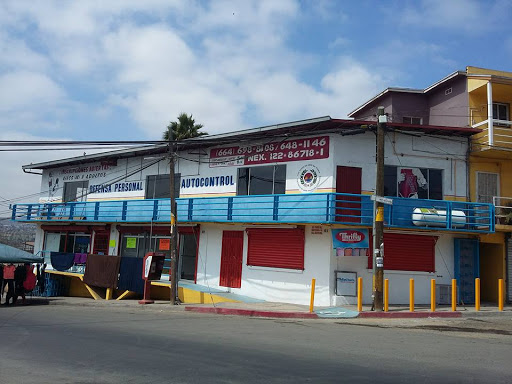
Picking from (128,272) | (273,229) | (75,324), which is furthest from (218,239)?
(75,324)

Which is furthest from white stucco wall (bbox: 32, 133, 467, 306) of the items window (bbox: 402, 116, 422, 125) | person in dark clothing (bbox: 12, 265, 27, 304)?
person in dark clothing (bbox: 12, 265, 27, 304)

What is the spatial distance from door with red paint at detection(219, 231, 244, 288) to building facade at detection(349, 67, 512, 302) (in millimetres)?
9561

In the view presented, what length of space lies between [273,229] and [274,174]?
2.35m

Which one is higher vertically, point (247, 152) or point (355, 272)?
point (247, 152)

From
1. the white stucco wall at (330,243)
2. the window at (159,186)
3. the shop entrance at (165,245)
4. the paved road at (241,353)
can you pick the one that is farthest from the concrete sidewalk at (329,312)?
the window at (159,186)

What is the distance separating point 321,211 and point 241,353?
368 inches

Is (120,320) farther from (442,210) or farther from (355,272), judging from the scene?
(442,210)

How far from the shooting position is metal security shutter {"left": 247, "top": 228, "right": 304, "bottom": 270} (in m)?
18.3

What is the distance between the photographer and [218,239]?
830 inches

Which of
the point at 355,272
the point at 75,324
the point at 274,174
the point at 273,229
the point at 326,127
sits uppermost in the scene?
the point at 326,127

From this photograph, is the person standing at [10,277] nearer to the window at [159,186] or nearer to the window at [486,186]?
the window at [159,186]

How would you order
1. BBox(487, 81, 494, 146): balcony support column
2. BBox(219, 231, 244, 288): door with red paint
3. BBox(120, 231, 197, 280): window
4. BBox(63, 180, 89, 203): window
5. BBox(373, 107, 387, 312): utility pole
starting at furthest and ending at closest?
BBox(63, 180, 89, 203): window
BBox(120, 231, 197, 280): window
BBox(219, 231, 244, 288): door with red paint
BBox(487, 81, 494, 146): balcony support column
BBox(373, 107, 387, 312): utility pole

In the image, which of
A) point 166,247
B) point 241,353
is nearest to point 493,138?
point 241,353

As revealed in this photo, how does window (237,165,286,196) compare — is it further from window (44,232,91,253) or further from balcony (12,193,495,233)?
window (44,232,91,253)
